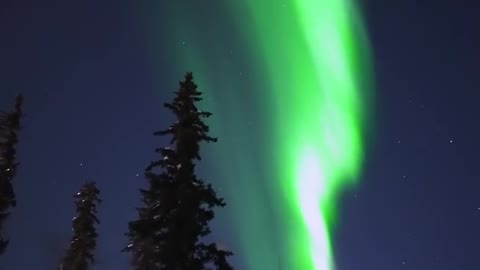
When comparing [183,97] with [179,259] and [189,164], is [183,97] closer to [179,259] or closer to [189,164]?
[189,164]

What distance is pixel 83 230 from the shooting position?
115 ft

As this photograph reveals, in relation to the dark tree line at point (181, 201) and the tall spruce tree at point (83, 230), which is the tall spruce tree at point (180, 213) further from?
the tall spruce tree at point (83, 230)

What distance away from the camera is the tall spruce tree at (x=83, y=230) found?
34.9 metres

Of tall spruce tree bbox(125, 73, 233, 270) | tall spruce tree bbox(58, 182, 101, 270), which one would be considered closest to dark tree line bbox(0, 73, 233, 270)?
tall spruce tree bbox(125, 73, 233, 270)

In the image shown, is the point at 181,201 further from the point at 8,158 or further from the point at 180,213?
the point at 8,158

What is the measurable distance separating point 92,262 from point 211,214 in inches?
630

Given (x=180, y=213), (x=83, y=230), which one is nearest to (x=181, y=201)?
(x=180, y=213)

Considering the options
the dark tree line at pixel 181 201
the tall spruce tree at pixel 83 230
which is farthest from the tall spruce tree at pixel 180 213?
the tall spruce tree at pixel 83 230

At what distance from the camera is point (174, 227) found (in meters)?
22.1

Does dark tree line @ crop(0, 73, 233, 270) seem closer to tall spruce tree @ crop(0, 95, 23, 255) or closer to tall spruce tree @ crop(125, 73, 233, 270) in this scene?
tall spruce tree @ crop(125, 73, 233, 270)

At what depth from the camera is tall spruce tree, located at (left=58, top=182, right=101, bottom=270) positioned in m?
34.9

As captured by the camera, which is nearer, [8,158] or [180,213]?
[180,213]

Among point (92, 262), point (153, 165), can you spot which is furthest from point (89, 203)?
point (153, 165)

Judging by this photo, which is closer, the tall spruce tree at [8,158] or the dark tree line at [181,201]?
the dark tree line at [181,201]
